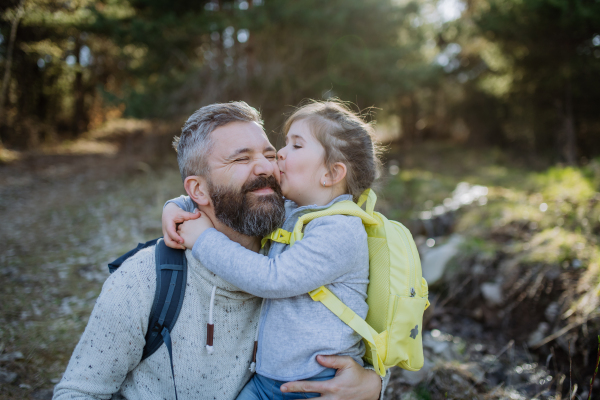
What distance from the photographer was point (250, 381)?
1.92 metres

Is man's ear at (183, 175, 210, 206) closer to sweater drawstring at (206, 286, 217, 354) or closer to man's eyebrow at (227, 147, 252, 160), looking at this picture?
man's eyebrow at (227, 147, 252, 160)

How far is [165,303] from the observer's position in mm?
1670

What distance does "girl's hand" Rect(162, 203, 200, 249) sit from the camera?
176 centimetres

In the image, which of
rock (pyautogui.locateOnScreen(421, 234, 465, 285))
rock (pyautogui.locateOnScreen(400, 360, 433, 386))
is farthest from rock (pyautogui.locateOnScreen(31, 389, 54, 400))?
rock (pyautogui.locateOnScreen(421, 234, 465, 285))

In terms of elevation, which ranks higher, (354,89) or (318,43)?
(318,43)

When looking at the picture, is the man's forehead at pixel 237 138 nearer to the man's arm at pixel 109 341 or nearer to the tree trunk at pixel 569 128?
the man's arm at pixel 109 341

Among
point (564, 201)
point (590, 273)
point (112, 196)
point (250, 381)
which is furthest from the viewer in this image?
point (112, 196)

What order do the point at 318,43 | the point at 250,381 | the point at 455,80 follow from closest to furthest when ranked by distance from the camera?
1. the point at 250,381
2. the point at 318,43
3. the point at 455,80

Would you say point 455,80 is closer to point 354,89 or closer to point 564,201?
point 354,89

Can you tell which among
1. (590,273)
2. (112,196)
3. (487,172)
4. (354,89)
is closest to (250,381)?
(590,273)

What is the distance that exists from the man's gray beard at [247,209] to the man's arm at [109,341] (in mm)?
519

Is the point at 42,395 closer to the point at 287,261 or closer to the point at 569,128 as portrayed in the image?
the point at 287,261

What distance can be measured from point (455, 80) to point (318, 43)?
11169mm

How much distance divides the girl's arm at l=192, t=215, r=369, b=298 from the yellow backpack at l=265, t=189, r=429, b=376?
0.37ft
